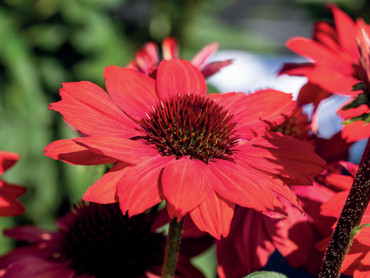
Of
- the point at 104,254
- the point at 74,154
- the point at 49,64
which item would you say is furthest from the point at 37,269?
the point at 49,64

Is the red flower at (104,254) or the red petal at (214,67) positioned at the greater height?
the red petal at (214,67)

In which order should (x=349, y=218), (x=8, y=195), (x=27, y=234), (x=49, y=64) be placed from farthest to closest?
(x=49, y=64), (x=27, y=234), (x=8, y=195), (x=349, y=218)

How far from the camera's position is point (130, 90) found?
1.24ft

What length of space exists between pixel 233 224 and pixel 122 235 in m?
0.10

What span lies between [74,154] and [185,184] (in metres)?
0.07

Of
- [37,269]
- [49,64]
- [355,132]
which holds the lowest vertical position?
[37,269]

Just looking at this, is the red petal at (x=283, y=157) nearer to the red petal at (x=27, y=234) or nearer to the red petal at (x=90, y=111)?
the red petal at (x=90, y=111)

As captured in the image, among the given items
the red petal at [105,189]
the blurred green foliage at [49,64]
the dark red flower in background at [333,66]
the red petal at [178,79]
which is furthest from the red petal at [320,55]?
the blurred green foliage at [49,64]

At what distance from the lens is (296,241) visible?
1.27 feet

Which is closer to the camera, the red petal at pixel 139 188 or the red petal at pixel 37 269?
the red petal at pixel 139 188

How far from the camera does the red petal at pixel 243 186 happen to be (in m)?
0.29

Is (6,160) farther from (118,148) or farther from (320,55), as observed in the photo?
(320,55)

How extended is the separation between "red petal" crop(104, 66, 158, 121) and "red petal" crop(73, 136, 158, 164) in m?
0.04

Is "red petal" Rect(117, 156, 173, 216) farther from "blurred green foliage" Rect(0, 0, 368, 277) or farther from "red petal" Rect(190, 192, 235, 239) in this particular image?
"blurred green foliage" Rect(0, 0, 368, 277)
